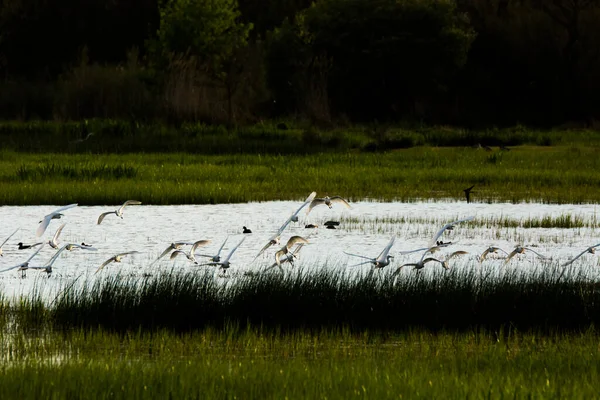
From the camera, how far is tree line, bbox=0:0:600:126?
32875 millimetres

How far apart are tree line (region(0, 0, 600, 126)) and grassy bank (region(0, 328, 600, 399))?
23203 mm

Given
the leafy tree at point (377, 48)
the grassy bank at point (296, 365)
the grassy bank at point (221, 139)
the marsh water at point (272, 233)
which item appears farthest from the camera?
the leafy tree at point (377, 48)

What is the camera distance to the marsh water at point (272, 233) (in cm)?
1183

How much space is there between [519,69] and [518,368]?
33.9 metres

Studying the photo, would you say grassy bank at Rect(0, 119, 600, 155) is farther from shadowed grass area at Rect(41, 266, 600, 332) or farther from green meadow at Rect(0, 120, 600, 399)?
shadowed grass area at Rect(41, 266, 600, 332)

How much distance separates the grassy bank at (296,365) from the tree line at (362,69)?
76.1ft

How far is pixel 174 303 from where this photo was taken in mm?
9062

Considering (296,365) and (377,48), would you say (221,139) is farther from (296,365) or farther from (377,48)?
(296,365)

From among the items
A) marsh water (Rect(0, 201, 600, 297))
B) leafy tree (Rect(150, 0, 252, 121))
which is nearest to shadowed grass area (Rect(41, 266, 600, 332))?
marsh water (Rect(0, 201, 600, 297))

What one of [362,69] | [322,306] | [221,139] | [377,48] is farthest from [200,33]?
[322,306]

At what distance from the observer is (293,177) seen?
870 inches

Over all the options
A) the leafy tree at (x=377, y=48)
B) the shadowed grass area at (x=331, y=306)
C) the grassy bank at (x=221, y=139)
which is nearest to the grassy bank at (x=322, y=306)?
the shadowed grass area at (x=331, y=306)

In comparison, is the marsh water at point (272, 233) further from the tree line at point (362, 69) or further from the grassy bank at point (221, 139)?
the tree line at point (362, 69)

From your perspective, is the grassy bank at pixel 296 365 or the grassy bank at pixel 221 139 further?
the grassy bank at pixel 221 139
